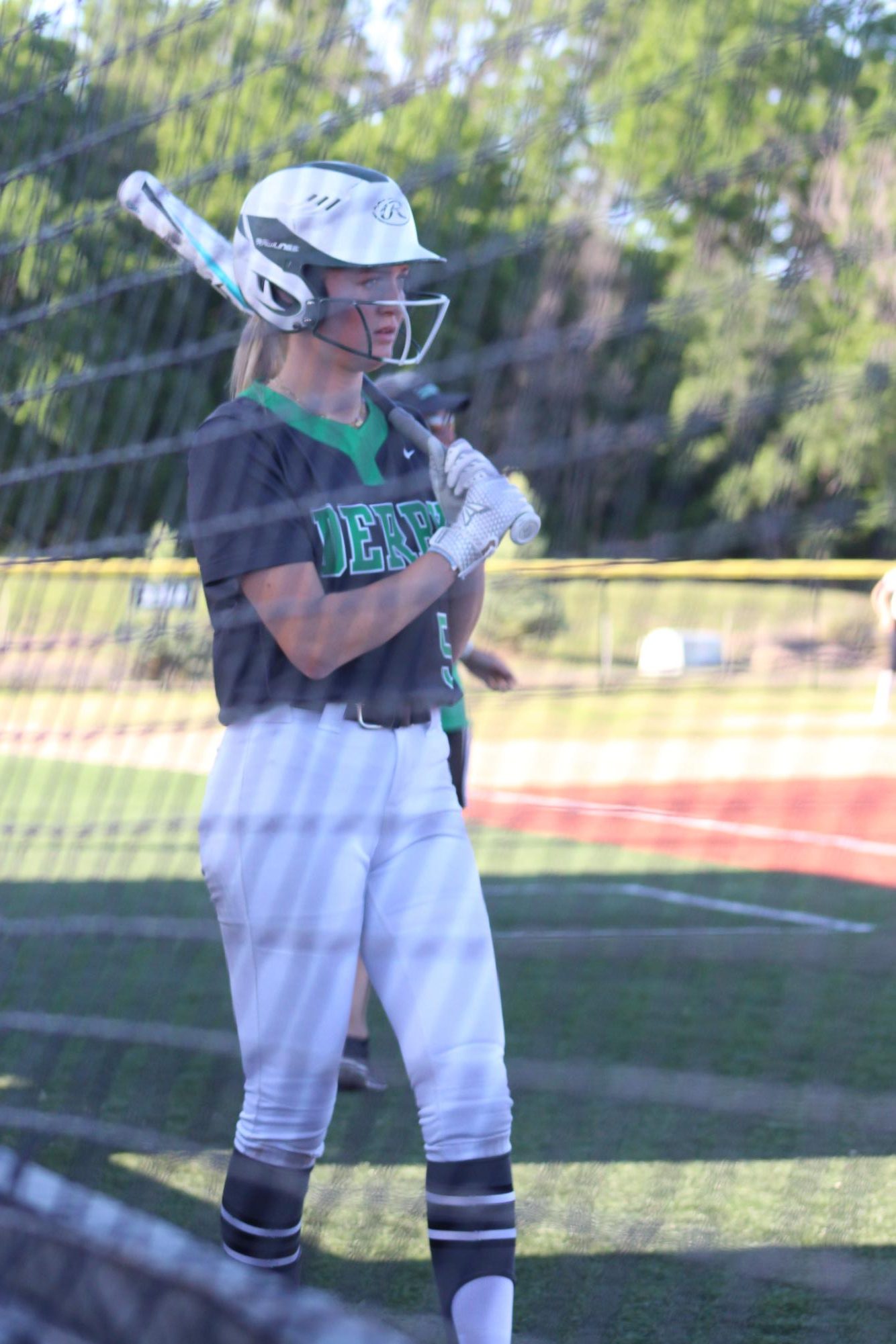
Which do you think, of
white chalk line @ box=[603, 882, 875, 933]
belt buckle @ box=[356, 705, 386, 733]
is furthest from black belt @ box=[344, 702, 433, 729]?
white chalk line @ box=[603, 882, 875, 933]

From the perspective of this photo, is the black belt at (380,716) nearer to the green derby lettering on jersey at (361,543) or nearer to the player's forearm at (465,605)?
the green derby lettering on jersey at (361,543)

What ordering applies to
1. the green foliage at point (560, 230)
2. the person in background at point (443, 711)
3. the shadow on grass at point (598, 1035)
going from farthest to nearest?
the shadow on grass at point (598, 1035) < the person in background at point (443, 711) < the green foliage at point (560, 230)

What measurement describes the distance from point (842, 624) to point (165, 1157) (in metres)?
3.27

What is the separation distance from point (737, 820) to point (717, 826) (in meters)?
0.35

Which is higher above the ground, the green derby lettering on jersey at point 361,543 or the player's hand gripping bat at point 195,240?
the player's hand gripping bat at point 195,240

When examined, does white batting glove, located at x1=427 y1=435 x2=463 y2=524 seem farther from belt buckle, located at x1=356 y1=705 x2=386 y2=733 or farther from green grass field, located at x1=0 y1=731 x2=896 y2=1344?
green grass field, located at x1=0 y1=731 x2=896 y2=1344

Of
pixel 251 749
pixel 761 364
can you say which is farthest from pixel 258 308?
pixel 761 364

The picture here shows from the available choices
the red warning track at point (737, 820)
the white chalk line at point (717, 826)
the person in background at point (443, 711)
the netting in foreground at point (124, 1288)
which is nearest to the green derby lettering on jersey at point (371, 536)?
the person in background at point (443, 711)

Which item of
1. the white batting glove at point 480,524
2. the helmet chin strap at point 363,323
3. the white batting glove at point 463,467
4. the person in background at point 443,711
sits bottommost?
the person in background at point 443,711

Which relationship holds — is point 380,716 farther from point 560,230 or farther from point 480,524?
point 560,230

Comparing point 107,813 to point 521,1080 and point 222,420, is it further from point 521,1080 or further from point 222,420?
point 222,420

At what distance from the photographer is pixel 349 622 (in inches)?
93.7

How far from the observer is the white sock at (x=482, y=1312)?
234 centimetres

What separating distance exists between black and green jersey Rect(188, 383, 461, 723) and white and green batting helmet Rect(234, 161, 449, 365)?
0.48 feet
